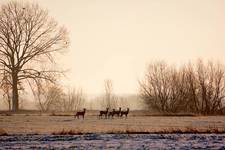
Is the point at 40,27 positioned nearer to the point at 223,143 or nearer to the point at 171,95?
the point at 171,95

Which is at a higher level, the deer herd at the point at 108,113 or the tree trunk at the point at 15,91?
the tree trunk at the point at 15,91

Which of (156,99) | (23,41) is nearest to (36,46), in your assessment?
(23,41)

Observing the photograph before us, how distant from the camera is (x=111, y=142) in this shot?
935 inches

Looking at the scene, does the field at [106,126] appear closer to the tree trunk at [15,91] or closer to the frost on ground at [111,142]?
the frost on ground at [111,142]

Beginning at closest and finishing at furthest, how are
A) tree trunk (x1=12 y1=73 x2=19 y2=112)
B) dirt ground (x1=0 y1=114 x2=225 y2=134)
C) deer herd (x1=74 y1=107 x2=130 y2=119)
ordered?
dirt ground (x1=0 y1=114 x2=225 y2=134)
deer herd (x1=74 y1=107 x2=130 y2=119)
tree trunk (x1=12 y1=73 x2=19 y2=112)

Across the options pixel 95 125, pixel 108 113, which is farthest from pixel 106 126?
pixel 108 113

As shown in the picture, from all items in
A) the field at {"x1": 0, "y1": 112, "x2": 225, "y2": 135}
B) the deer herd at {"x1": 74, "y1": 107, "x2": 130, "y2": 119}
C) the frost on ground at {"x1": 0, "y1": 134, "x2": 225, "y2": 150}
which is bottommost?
the frost on ground at {"x1": 0, "y1": 134, "x2": 225, "y2": 150}

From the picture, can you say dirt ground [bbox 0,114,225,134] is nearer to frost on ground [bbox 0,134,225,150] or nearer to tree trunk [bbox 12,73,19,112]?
frost on ground [bbox 0,134,225,150]

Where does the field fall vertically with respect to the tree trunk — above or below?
below

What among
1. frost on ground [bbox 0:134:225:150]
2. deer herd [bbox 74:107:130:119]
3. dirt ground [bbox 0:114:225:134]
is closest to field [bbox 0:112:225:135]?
dirt ground [bbox 0:114:225:134]

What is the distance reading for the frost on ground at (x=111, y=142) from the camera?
21.8 m

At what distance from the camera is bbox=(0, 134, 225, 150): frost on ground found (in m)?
21.8

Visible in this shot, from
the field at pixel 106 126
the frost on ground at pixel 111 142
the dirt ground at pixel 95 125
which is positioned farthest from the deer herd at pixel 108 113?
the frost on ground at pixel 111 142

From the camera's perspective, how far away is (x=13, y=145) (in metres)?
22.6
